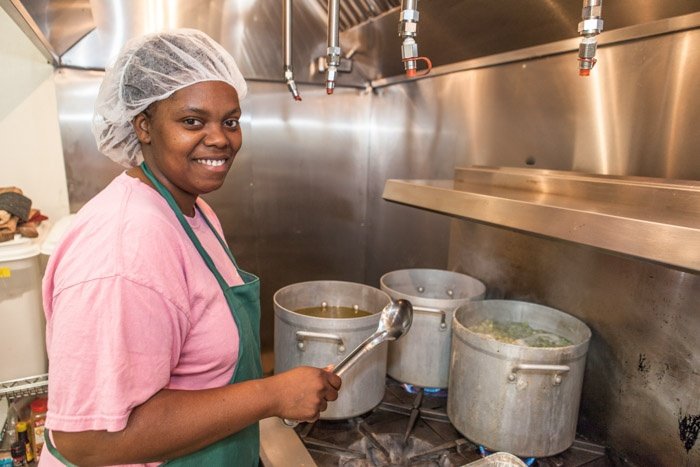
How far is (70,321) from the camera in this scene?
0.57m

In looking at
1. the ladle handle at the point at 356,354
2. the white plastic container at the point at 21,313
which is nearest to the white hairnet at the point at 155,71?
the ladle handle at the point at 356,354

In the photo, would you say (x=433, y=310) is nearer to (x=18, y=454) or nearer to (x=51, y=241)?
(x=51, y=241)

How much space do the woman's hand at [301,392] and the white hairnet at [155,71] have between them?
501 mm

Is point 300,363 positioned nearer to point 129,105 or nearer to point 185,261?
point 185,261

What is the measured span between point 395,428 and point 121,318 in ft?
2.89

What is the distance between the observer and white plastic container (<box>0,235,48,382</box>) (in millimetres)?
1500

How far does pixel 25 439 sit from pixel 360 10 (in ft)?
7.08

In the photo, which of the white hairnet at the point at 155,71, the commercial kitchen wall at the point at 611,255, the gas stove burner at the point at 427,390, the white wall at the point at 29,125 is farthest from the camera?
the white wall at the point at 29,125

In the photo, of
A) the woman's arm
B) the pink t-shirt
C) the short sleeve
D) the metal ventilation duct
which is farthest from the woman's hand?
the metal ventilation duct

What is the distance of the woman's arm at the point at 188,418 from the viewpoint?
597mm

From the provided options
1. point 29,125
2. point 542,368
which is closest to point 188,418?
point 542,368

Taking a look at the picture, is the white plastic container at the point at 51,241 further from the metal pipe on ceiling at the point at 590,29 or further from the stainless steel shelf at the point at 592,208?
the metal pipe on ceiling at the point at 590,29

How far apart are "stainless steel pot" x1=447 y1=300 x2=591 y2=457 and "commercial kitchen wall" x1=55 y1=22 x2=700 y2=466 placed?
0.64 ft

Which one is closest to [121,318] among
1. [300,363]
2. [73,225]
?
[73,225]
